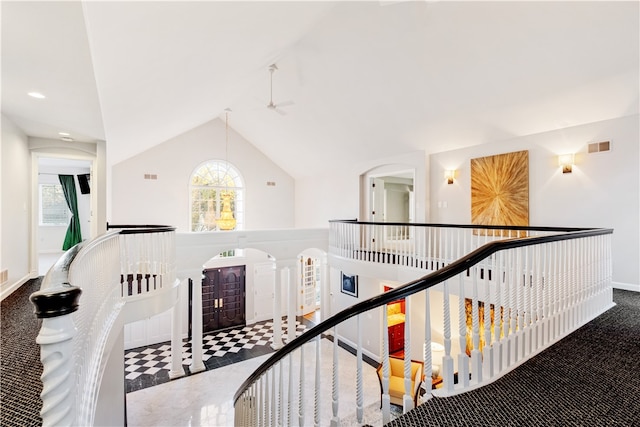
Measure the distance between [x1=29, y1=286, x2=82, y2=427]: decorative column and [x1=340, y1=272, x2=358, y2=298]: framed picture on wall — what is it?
771 centimetres

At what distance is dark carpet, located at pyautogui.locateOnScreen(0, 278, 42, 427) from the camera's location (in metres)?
1.49

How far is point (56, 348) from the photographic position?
3.19ft

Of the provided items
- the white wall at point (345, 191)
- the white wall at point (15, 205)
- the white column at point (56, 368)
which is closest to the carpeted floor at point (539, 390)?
the white column at point (56, 368)

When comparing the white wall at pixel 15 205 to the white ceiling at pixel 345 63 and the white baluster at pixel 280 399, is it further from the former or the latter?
the white baluster at pixel 280 399

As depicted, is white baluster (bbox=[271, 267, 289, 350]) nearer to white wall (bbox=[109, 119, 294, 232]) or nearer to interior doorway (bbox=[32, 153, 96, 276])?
white wall (bbox=[109, 119, 294, 232])

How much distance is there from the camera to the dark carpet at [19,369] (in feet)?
4.90

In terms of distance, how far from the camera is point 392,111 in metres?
6.05

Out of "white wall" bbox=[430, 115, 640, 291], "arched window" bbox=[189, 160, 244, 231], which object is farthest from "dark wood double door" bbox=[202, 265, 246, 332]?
"white wall" bbox=[430, 115, 640, 291]

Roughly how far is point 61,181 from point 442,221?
31.5 ft

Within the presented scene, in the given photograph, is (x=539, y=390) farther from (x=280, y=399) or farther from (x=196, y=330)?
(x=196, y=330)

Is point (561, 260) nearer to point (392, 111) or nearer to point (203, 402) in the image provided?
point (392, 111)

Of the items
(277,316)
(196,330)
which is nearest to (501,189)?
(277,316)

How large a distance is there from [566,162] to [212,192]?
8807 millimetres

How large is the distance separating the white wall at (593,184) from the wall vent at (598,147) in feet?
0.15
